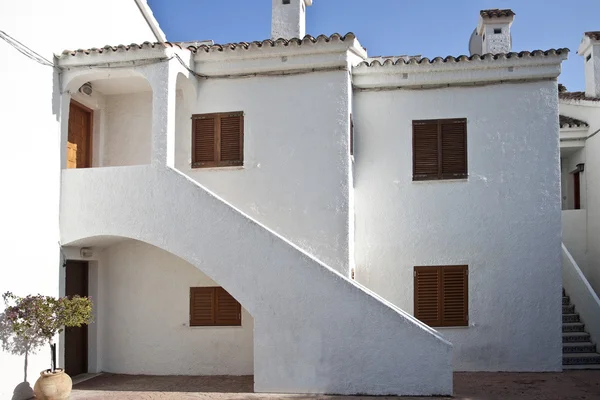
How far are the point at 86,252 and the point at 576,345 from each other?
→ 9.75m

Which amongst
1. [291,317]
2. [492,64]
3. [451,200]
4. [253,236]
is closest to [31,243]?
[253,236]

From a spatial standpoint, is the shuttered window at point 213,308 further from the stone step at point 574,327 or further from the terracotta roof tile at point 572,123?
the terracotta roof tile at point 572,123

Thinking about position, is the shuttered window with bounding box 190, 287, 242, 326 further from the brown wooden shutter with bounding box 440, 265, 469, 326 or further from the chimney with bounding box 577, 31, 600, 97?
the chimney with bounding box 577, 31, 600, 97

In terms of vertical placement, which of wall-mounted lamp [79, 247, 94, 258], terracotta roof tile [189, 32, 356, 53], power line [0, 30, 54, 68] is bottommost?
wall-mounted lamp [79, 247, 94, 258]

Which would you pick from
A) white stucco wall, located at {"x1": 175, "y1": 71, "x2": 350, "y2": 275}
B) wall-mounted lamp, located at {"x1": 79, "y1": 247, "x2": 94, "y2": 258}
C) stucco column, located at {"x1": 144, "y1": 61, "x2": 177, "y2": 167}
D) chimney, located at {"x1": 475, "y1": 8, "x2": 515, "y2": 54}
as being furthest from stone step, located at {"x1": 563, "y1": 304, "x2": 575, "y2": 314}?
wall-mounted lamp, located at {"x1": 79, "y1": 247, "x2": 94, "y2": 258}

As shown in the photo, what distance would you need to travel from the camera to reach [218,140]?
12.2m

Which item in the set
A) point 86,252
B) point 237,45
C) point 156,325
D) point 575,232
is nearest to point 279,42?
point 237,45

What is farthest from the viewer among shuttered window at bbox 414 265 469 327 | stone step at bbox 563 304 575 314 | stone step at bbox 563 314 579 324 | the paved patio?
stone step at bbox 563 304 575 314

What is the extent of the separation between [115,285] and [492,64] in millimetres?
8527

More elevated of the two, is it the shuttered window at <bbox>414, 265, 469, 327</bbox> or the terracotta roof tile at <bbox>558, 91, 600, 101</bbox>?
the terracotta roof tile at <bbox>558, 91, 600, 101</bbox>

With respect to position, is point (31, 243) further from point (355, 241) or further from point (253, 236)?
point (355, 241)

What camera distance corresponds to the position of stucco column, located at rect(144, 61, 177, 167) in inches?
426

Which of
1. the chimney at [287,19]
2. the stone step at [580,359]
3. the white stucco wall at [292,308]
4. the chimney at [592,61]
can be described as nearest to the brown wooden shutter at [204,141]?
the white stucco wall at [292,308]

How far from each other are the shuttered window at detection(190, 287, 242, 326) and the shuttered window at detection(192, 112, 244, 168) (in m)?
2.46
